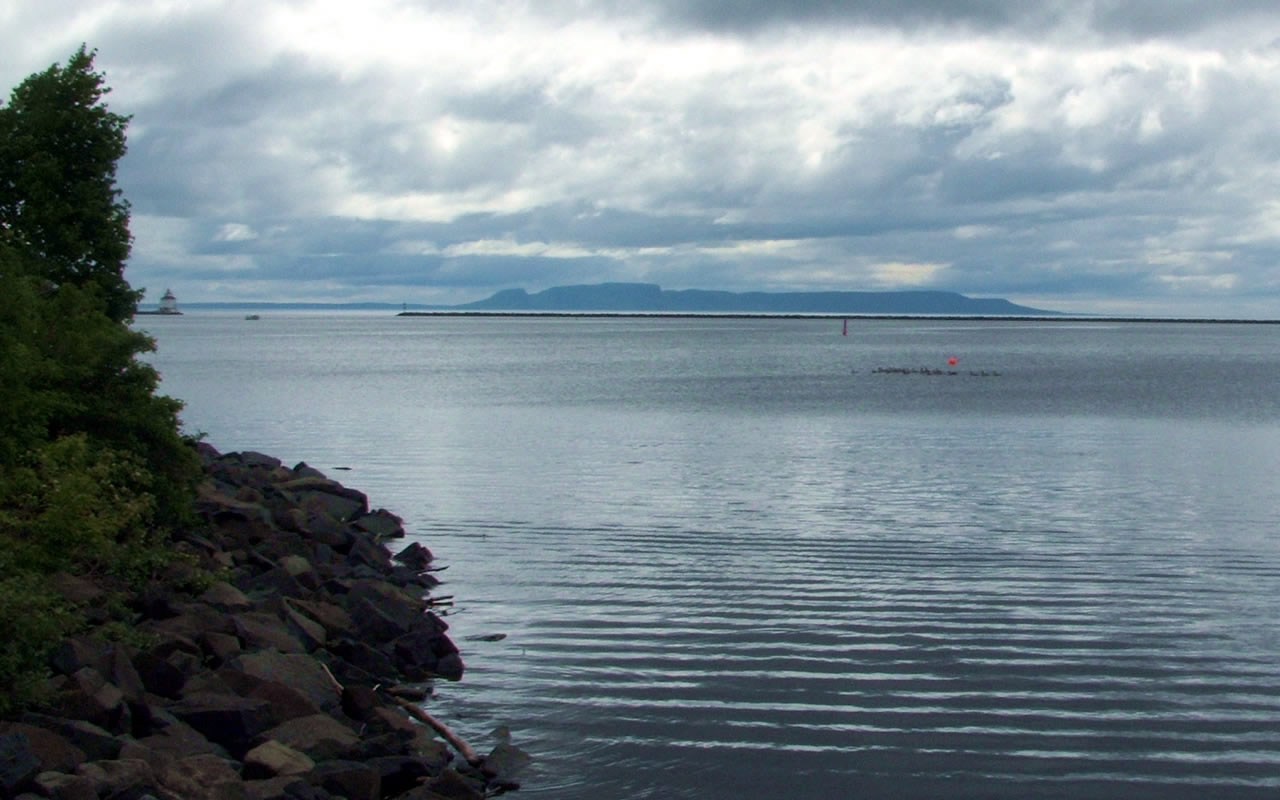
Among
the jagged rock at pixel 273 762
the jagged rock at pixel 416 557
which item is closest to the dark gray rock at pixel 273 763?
the jagged rock at pixel 273 762

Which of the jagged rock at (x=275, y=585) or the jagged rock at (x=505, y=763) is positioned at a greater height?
the jagged rock at (x=275, y=585)

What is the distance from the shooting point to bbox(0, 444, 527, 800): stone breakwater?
913 cm

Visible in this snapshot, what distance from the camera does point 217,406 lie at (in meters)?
54.2

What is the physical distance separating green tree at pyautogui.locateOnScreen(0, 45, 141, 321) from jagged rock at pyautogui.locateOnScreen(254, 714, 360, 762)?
1614 centimetres

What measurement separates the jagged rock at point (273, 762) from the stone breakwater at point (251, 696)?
0.03 feet

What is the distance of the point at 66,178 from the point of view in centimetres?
2522

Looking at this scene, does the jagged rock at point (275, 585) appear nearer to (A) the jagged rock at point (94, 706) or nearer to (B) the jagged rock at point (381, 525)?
(A) the jagged rock at point (94, 706)

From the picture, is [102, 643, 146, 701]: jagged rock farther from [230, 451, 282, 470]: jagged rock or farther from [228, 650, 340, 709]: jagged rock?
[230, 451, 282, 470]: jagged rock

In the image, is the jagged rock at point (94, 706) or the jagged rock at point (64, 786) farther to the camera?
the jagged rock at point (94, 706)

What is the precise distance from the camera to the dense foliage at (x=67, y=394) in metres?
12.4

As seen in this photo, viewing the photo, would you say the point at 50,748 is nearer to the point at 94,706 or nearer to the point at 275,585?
the point at 94,706

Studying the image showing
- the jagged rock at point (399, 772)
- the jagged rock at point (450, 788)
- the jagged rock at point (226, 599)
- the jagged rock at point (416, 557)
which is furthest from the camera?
the jagged rock at point (416, 557)

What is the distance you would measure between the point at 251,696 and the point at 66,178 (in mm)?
17281

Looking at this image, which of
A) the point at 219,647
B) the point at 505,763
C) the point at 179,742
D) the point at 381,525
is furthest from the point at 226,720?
the point at 381,525
